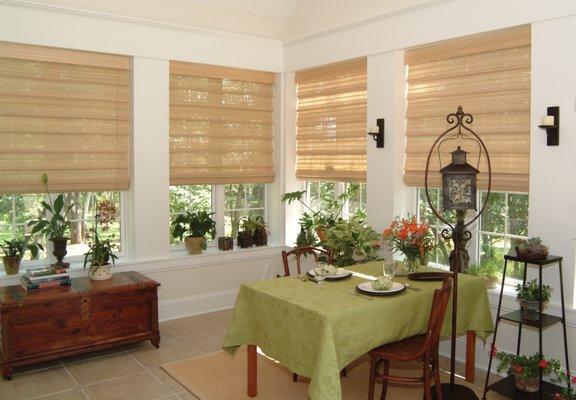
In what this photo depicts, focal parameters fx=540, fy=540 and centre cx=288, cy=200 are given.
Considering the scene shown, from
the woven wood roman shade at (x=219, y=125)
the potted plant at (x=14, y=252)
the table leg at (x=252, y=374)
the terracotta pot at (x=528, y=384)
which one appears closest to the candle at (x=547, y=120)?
the terracotta pot at (x=528, y=384)

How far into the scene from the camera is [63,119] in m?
4.83

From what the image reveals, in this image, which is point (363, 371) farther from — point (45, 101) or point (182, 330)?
point (45, 101)

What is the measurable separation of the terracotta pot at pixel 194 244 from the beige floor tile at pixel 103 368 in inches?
55.2

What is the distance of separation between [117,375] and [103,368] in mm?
199

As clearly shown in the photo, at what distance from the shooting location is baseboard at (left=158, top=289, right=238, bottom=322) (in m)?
5.44

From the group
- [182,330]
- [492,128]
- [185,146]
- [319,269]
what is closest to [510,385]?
[319,269]

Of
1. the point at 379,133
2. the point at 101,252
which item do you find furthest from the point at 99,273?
the point at 379,133

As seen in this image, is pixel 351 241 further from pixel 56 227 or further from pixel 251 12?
→ pixel 251 12

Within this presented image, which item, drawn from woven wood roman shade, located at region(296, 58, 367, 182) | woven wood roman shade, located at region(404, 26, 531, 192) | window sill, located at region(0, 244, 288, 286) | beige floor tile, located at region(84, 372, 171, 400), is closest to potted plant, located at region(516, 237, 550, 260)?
woven wood roman shade, located at region(404, 26, 531, 192)

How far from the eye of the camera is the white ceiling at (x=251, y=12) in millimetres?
4945

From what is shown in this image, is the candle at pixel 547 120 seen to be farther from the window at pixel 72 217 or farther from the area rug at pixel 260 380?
the window at pixel 72 217

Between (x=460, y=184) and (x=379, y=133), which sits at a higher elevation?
(x=379, y=133)

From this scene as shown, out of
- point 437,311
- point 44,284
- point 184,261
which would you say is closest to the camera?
point 437,311

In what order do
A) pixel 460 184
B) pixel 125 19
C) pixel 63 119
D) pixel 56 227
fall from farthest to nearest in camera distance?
pixel 125 19 → pixel 63 119 → pixel 56 227 → pixel 460 184
